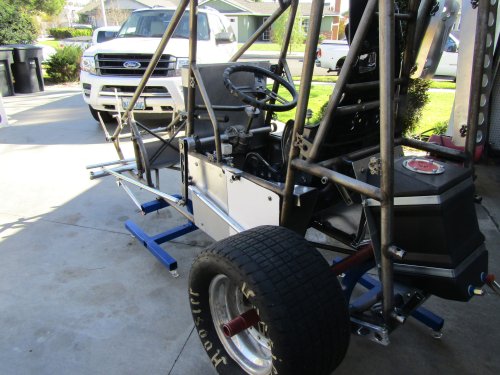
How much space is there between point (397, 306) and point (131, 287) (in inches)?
71.1

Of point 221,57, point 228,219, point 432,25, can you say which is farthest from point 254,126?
point 221,57

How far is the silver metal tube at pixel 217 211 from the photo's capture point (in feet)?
7.83

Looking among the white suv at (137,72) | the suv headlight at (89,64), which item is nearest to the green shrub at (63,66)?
the white suv at (137,72)

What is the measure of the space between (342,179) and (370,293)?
652mm

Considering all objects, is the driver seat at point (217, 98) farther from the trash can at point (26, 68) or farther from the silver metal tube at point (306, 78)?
the trash can at point (26, 68)

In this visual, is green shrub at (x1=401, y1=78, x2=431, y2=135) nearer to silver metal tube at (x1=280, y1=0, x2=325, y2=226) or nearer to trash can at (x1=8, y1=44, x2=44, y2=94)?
silver metal tube at (x1=280, y1=0, x2=325, y2=226)

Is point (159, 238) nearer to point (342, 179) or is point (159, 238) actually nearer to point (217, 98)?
point (217, 98)

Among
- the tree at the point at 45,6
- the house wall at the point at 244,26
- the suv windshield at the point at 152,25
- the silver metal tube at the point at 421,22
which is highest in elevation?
the tree at the point at 45,6

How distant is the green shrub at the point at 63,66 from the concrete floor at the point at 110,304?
9.22 metres

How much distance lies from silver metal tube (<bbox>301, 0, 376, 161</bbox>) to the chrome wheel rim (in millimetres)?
796

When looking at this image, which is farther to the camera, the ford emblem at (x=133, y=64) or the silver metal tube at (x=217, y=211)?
the ford emblem at (x=133, y=64)

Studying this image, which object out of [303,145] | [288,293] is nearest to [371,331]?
[288,293]

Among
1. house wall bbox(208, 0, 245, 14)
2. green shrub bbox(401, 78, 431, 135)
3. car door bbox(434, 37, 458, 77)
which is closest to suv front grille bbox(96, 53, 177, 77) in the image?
green shrub bbox(401, 78, 431, 135)

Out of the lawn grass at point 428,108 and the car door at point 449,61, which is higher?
the car door at point 449,61
